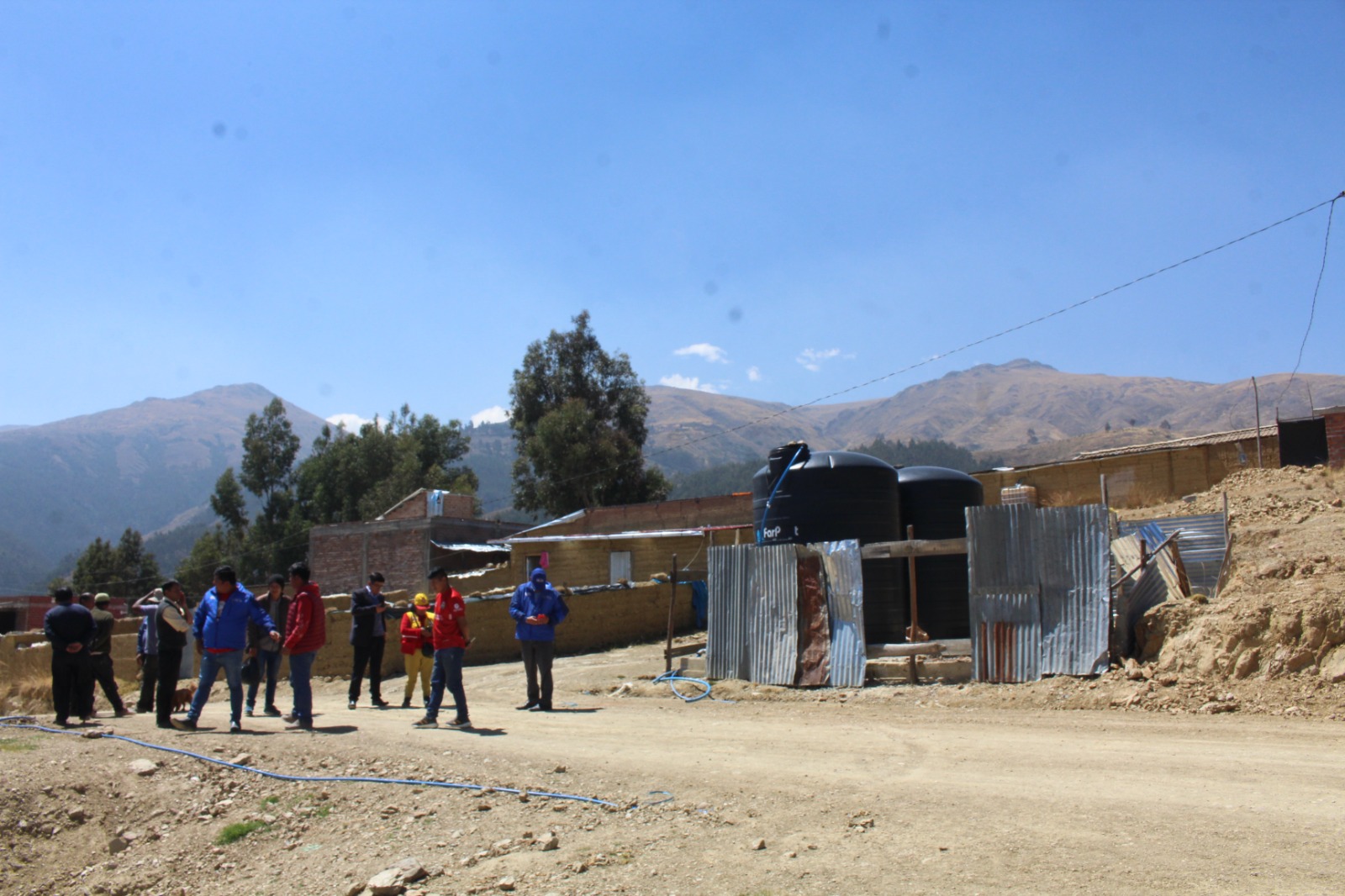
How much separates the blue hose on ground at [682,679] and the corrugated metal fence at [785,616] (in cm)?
29

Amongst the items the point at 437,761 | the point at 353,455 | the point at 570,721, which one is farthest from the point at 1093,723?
the point at 353,455

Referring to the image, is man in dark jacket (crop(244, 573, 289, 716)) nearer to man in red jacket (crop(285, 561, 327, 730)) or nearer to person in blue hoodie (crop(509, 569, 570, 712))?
man in red jacket (crop(285, 561, 327, 730))

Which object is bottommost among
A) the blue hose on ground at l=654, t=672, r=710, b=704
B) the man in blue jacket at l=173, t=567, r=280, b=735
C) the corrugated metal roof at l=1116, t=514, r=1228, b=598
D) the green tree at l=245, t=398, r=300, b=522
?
the blue hose on ground at l=654, t=672, r=710, b=704

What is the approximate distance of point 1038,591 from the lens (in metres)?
12.1

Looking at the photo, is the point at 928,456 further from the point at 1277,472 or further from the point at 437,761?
the point at 437,761

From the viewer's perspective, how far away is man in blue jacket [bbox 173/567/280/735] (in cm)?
987

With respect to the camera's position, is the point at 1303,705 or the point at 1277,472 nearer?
the point at 1303,705

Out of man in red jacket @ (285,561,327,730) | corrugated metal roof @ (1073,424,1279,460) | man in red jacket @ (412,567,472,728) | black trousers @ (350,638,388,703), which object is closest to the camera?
man in red jacket @ (285,561,327,730)

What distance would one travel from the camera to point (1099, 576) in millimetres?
11742

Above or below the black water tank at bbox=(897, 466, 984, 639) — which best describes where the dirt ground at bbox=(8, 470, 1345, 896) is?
below

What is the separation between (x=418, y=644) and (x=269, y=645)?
71.3 inches

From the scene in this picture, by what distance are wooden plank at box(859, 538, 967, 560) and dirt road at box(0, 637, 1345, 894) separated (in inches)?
100

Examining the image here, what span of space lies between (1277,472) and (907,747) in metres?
25.5

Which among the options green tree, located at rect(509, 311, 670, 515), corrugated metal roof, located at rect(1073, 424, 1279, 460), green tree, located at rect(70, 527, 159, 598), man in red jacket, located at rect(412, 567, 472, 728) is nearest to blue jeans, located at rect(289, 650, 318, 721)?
man in red jacket, located at rect(412, 567, 472, 728)
